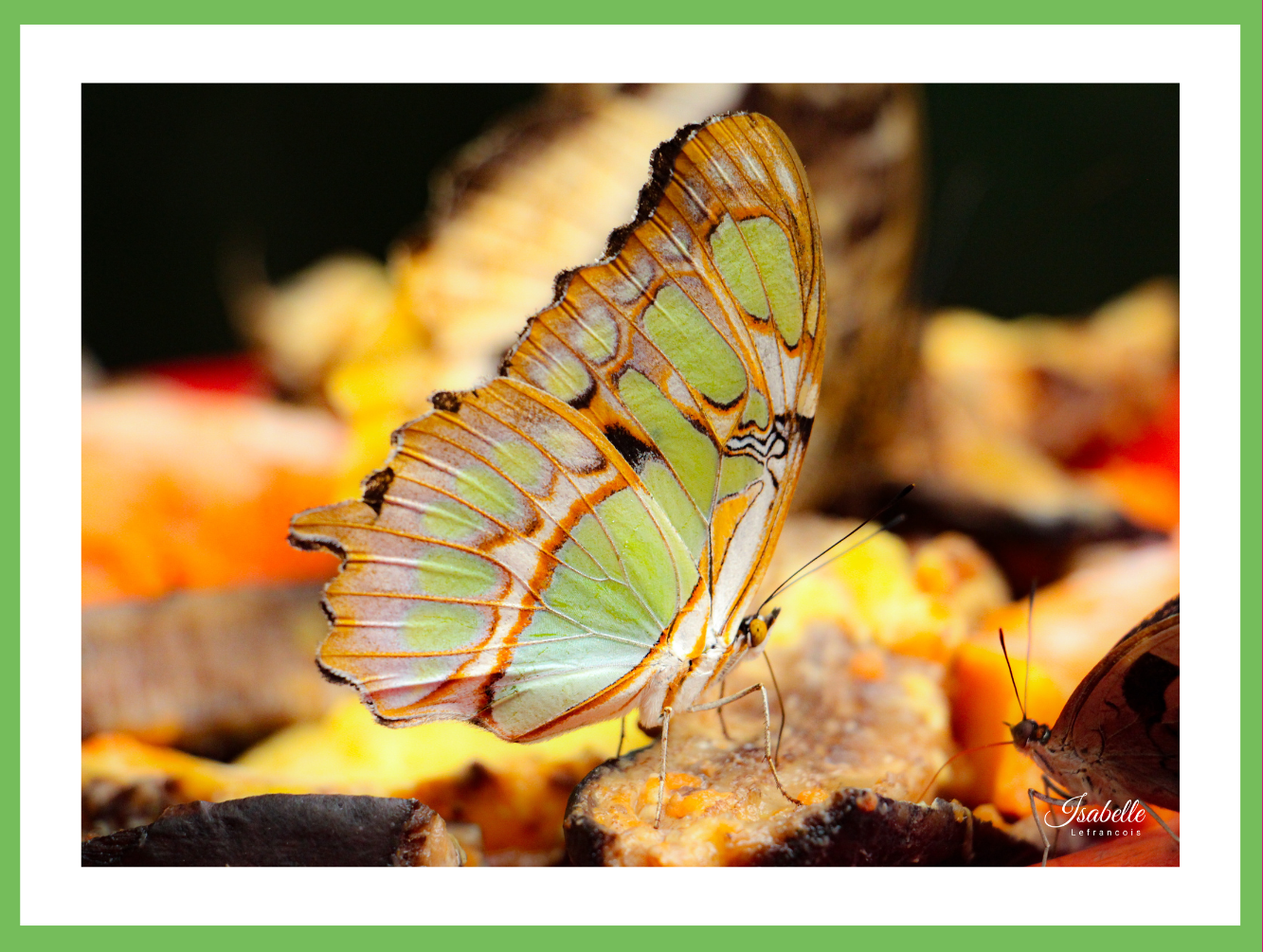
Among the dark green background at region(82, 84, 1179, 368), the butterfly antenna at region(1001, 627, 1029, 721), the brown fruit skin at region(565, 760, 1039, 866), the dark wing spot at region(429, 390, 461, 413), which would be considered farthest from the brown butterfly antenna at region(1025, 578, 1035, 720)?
the dark wing spot at region(429, 390, 461, 413)

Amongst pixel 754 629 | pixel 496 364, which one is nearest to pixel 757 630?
pixel 754 629

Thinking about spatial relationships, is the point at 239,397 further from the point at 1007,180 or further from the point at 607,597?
the point at 1007,180

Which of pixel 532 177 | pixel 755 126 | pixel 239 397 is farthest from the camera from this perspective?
pixel 239 397

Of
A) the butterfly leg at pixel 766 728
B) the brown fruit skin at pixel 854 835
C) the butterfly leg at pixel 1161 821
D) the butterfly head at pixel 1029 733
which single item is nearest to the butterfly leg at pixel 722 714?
the butterfly leg at pixel 766 728

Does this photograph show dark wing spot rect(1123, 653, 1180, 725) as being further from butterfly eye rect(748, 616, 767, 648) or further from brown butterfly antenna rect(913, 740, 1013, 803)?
butterfly eye rect(748, 616, 767, 648)

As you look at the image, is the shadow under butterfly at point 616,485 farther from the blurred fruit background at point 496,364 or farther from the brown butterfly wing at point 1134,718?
the brown butterfly wing at point 1134,718
